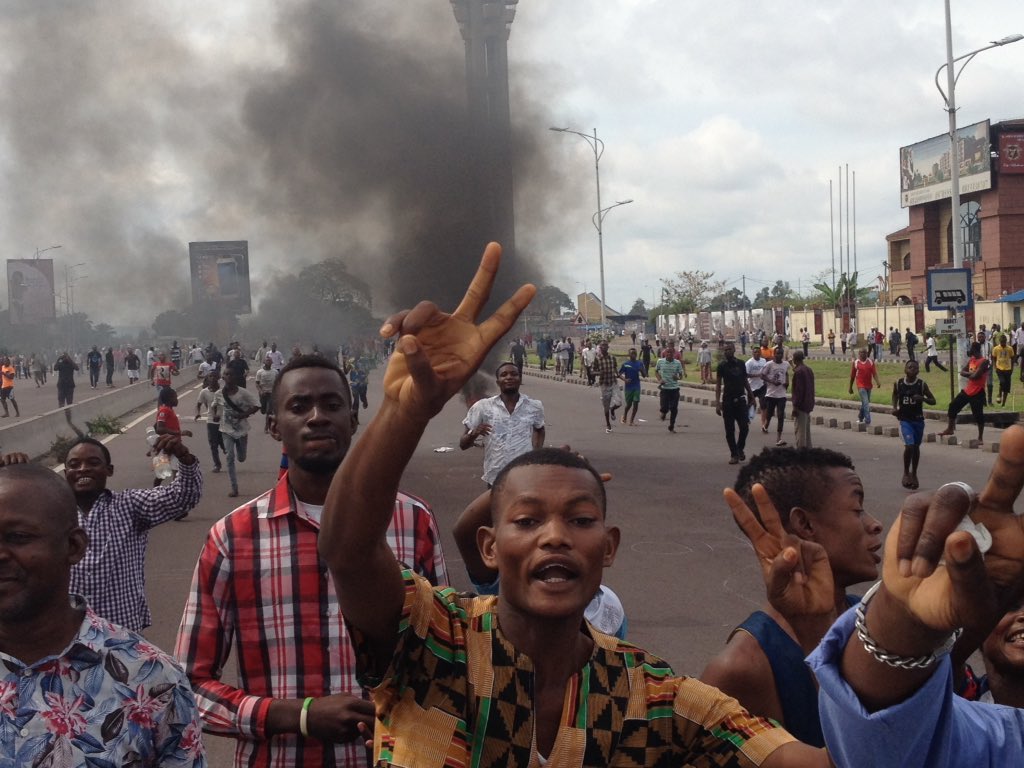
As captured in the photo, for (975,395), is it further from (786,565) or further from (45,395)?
(45,395)

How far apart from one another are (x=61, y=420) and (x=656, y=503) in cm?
1204

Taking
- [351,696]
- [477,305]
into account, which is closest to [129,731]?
[351,696]

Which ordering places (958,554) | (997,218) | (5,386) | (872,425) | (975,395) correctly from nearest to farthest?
(958,554) → (975,395) → (872,425) → (5,386) → (997,218)

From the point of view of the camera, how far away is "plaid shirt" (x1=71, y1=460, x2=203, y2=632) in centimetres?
372

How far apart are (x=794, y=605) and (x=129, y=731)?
1221 millimetres

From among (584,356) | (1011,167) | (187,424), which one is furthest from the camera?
(1011,167)

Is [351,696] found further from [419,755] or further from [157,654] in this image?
[419,755]

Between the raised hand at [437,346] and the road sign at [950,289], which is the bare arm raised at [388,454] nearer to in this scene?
the raised hand at [437,346]

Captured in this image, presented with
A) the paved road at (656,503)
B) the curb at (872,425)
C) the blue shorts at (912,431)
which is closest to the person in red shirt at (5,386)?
the paved road at (656,503)

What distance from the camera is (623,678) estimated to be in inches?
74.2

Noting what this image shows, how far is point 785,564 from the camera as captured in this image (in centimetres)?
196

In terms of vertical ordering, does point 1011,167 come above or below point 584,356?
above

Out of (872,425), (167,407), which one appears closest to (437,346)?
(167,407)

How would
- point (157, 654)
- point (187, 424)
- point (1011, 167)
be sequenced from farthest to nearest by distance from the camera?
point (1011, 167) < point (187, 424) < point (157, 654)
